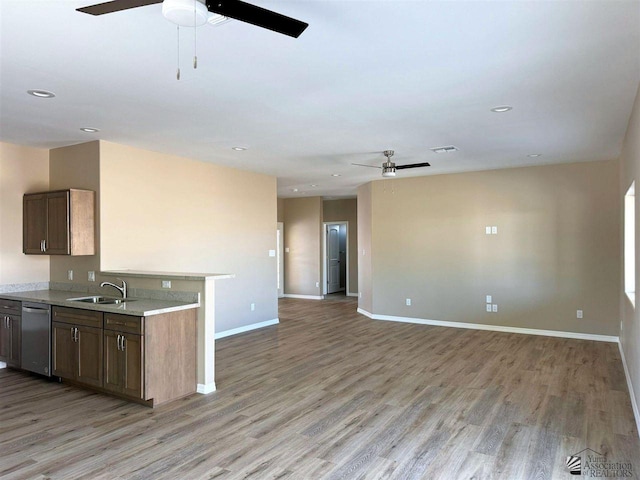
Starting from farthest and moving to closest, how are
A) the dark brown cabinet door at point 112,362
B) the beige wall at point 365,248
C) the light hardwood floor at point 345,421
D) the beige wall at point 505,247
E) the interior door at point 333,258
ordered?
the interior door at point 333,258
the beige wall at point 365,248
the beige wall at point 505,247
the dark brown cabinet door at point 112,362
the light hardwood floor at point 345,421

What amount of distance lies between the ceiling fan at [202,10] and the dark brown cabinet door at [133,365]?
9.05 ft

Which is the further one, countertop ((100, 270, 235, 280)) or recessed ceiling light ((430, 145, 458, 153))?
recessed ceiling light ((430, 145, 458, 153))

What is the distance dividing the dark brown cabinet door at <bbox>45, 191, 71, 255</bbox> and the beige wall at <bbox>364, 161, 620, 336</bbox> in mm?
5107

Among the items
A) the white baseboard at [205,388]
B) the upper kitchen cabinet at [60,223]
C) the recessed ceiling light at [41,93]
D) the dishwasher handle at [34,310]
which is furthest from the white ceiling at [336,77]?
the white baseboard at [205,388]

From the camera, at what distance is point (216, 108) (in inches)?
147

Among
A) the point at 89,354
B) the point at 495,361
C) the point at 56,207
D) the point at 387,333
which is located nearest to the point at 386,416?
the point at 495,361

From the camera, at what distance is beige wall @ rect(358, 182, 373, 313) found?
8.29 metres

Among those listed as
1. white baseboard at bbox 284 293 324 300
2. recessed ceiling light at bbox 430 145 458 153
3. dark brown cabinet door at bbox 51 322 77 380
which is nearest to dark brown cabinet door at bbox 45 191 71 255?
dark brown cabinet door at bbox 51 322 77 380

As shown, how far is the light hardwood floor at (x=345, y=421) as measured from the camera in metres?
2.75

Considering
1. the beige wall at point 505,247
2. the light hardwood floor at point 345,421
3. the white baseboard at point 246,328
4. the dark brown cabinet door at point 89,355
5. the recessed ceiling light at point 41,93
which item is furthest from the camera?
the white baseboard at point 246,328

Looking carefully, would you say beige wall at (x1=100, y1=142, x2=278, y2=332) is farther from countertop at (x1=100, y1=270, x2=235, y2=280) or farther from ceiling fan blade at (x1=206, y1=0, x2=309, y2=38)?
ceiling fan blade at (x1=206, y1=0, x2=309, y2=38)

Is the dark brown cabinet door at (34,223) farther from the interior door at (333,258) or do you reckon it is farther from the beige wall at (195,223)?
the interior door at (333,258)

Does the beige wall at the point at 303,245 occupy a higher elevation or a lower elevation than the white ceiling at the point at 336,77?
lower

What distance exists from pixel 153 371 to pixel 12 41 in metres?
2.64
